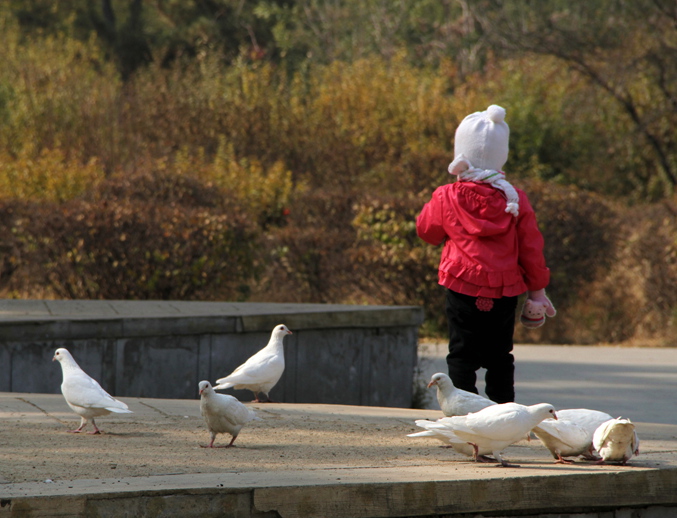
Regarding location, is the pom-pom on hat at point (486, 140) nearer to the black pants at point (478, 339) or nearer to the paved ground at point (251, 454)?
the black pants at point (478, 339)

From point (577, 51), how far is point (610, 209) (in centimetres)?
478

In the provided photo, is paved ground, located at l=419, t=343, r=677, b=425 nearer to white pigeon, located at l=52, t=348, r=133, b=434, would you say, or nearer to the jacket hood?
the jacket hood

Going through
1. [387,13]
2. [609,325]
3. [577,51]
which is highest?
[387,13]

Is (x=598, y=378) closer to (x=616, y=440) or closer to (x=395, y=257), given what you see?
(x=395, y=257)

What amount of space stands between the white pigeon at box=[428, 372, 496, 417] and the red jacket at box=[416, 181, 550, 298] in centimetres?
77

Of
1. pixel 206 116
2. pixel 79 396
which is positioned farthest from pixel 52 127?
pixel 79 396

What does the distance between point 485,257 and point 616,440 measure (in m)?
1.31

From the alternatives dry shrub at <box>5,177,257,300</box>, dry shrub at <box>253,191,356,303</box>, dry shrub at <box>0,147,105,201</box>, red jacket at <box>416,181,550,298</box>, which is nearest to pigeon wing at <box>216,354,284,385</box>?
red jacket at <box>416,181,550,298</box>

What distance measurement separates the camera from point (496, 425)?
3455mm

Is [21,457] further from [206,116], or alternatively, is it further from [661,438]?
[206,116]

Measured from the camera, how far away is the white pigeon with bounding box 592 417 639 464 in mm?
3598

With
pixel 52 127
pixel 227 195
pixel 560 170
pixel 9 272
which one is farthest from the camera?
pixel 560 170

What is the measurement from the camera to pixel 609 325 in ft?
39.1

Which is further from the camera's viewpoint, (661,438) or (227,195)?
(227,195)
